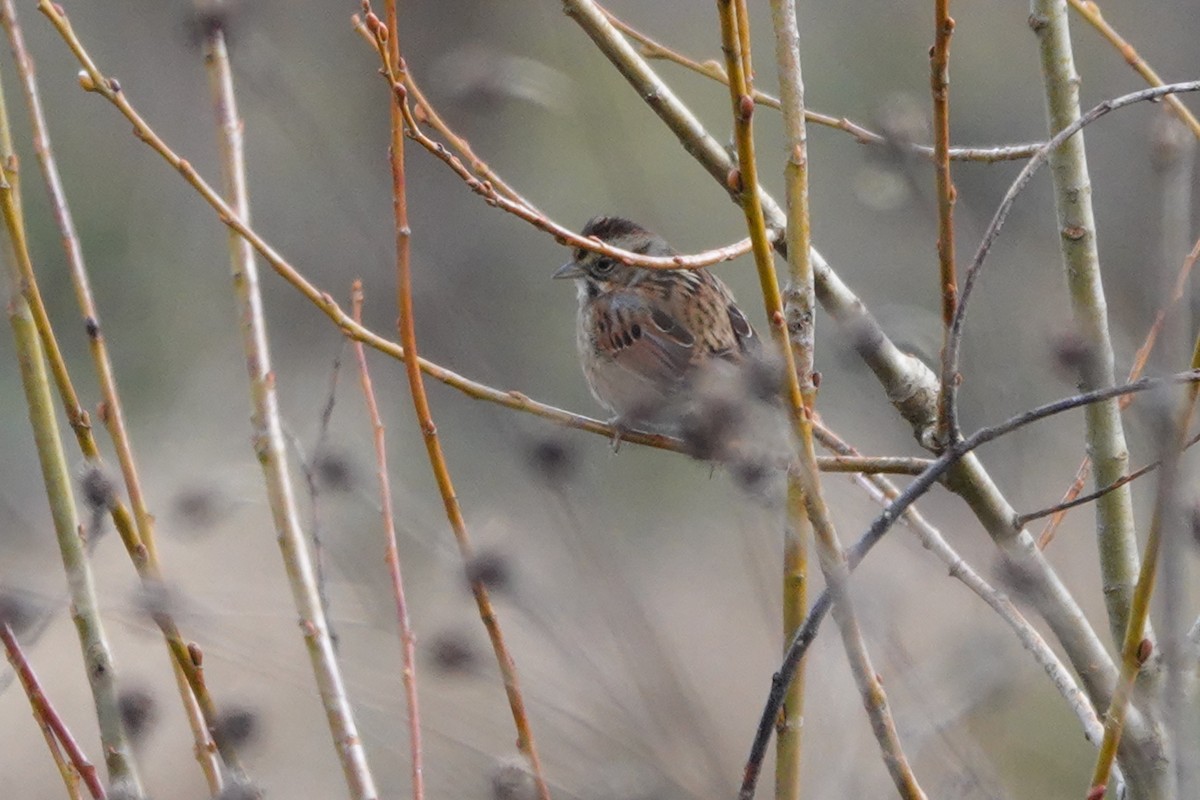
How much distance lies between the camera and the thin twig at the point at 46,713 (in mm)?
1788

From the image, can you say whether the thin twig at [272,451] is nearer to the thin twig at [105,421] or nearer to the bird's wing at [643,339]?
the thin twig at [105,421]

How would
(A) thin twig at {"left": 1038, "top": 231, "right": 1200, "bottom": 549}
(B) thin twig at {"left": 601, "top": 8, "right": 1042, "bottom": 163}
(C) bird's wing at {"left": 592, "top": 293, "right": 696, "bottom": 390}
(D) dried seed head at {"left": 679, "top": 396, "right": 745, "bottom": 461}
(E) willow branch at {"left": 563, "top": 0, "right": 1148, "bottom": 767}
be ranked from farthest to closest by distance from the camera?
1. (C) bird's wing at {"left": 592, "top": 293, "right": 696, "bottom": 390}
2. (B) thin twig at {"left": 601, "top": 8, "right": 1042, "bottom": 163}
3. (E) willow branch at {"left": 563, "top": 0, "right": 1148, "bottom": 767}
4. (A) thin twig at {"left": 1038, "top": 231, "right": 1200, "bottom": 549}
5. (D) dried seed head at {"left": 679, "top": 396, "right": 745, "bottom": 461}

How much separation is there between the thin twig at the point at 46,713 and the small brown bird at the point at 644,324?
104 inches

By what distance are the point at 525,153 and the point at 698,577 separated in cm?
524

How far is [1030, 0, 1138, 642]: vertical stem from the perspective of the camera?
7.81ft

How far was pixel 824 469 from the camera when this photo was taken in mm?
2246

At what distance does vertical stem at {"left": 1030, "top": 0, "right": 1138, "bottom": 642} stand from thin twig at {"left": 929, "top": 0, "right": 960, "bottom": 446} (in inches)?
17.9

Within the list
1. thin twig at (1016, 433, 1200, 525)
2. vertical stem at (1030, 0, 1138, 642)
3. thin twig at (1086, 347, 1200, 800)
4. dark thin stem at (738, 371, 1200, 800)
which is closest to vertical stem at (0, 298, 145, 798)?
dark thin stem at (738, 371, 1200, 800)

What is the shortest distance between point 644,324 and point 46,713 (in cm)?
303

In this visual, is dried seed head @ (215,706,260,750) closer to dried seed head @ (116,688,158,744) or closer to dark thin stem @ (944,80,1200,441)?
dried seed head @ (116,688,158,744)

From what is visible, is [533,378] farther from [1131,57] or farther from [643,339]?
[1131,57]

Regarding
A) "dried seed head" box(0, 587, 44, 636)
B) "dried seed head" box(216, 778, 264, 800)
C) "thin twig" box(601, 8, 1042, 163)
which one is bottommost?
"dried seed head" box(216, 778, 264, 800)

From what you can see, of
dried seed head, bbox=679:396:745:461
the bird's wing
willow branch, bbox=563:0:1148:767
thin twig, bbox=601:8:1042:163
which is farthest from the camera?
the bird's wing

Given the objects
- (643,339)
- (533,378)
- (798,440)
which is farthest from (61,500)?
(533,378)
